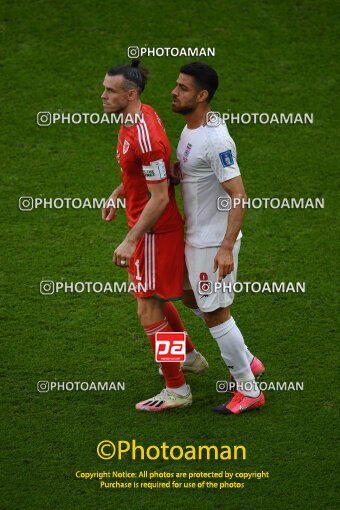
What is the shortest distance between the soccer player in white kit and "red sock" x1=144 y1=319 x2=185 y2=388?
0.84ft

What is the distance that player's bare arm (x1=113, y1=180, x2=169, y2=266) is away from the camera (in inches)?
227

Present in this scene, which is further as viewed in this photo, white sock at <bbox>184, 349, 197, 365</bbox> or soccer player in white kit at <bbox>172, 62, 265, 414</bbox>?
white sock at <bbox>184, 349, 197, 365</bbox>

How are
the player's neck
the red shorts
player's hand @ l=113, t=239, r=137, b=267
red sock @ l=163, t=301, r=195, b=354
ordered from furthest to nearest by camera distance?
red sock @ l=163, t=301, r=195, b=354
the red shorts
the player's neck
player's hand @ l=113, t=239, r=137, b=267

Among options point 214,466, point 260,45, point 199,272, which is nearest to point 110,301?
point 199,272

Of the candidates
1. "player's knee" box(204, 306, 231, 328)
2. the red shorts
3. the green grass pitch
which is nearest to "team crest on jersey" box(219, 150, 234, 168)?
the red shorts

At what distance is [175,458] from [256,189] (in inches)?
123

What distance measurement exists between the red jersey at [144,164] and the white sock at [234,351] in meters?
0.61

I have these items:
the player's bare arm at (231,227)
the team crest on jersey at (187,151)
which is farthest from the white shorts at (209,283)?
the team crest on jersey at (187,151)

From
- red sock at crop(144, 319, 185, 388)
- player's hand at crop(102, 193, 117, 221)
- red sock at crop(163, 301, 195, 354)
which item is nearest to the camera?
red sock at crop(144, 319, 185, 388)

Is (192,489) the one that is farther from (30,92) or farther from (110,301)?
(30,92)

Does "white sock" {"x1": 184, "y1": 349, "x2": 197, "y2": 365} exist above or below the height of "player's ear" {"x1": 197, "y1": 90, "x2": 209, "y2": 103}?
below

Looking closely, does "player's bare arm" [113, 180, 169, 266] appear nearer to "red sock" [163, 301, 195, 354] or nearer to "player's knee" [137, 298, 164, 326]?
"player's knee" [137, 298, 164, 326]

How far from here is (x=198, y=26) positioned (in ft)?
32.8

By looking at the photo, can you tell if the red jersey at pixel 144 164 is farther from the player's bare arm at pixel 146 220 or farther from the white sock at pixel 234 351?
the white sock at pixel 234 351
